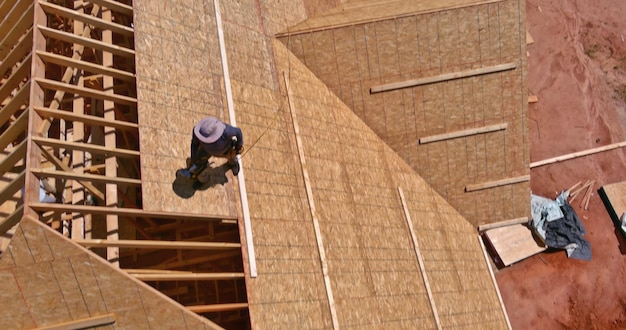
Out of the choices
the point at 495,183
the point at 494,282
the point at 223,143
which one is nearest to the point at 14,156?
the point at 223,143

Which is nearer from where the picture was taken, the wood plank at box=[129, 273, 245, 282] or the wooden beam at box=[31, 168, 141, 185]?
the wooden beam at box=[31, 168, 141, 185]

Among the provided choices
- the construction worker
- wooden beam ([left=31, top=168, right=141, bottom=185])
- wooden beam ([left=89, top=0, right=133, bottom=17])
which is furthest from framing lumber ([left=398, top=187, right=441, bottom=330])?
wooden beam ([left=89, top=0, right=133, bottom=17])

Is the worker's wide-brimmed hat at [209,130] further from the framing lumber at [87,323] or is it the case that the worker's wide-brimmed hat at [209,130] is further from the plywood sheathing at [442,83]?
the plywood sheathing at [442,83]

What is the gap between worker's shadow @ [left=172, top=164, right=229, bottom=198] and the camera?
8430mm

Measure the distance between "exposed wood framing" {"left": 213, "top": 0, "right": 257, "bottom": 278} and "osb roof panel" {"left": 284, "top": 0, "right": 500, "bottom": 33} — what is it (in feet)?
6.81

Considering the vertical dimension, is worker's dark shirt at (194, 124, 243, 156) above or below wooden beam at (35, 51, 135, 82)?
below

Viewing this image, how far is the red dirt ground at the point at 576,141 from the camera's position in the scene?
514 inches

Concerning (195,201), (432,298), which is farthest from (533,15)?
(195,201)

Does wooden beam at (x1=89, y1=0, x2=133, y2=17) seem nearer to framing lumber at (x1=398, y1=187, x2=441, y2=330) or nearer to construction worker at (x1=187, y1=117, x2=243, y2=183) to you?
construction worker at (x1=187, y1=117, x2=243, y2=183)

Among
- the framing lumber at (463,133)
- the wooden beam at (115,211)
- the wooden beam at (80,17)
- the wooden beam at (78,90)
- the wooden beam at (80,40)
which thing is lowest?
the wooden beam at (115,211)

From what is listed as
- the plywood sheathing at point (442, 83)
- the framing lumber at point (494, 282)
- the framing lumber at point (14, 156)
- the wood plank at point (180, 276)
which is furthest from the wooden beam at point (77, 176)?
the framing lumber at point (494, 282)

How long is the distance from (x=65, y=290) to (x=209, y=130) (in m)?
3.27

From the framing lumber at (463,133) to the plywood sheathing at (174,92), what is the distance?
5.74 meters

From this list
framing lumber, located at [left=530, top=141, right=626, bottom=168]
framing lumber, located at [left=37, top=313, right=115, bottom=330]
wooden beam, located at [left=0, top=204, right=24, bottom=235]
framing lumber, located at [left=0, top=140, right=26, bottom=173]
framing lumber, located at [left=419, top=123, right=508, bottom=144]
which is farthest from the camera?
framing lumber, located at [left=530, top=141, right=626, bottom=168]
